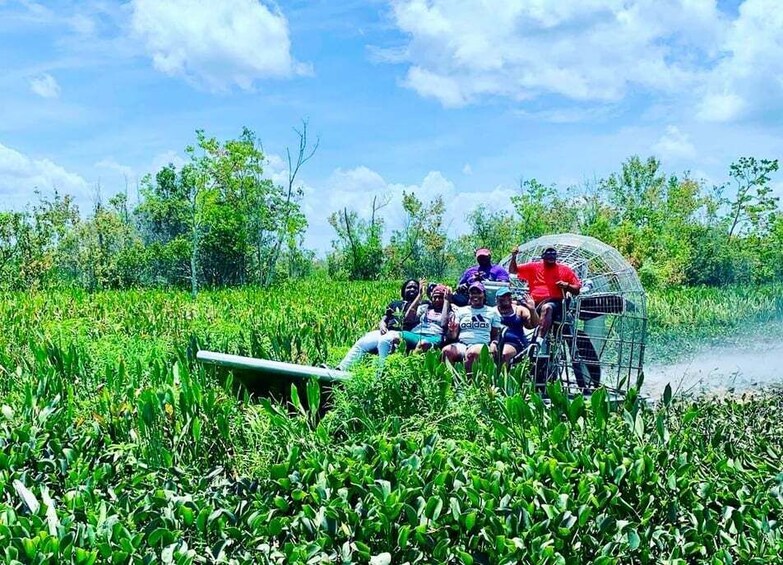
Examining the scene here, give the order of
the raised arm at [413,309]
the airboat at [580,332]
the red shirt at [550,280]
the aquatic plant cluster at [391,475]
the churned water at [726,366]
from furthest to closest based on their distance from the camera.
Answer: the churned water at [726,366] → the red shirt at [550,280] → the raised arm at [413,309] → the airboat at [580,332] → the aquatic plant cluster at [391,475]

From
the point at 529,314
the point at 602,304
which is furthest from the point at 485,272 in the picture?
the point at 602,304

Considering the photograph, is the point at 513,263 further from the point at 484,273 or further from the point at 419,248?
the point at 419,248

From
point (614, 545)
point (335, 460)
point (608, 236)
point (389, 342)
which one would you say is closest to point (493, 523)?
point (614, 545)

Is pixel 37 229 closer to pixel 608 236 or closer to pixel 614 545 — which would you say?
pixel 608 236

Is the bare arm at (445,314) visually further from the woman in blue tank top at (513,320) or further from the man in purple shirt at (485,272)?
the man in purple shirt at (485,272)

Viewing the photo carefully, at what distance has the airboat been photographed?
19.4 ft

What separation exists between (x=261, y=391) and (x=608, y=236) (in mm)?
20483

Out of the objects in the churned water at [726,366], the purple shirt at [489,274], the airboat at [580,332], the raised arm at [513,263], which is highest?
the raised arm at [513,263]

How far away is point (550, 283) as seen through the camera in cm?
711

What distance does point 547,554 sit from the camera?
10.1 ft

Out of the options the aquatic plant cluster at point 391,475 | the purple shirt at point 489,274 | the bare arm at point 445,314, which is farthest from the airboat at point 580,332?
the bare arm at point 445,314

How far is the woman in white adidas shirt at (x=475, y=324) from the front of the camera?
641 cm

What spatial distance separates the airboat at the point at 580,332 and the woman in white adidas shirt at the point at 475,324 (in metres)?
0.31

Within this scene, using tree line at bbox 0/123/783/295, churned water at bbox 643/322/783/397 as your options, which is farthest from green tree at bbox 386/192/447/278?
churned water at bbox 643/322/783/397
